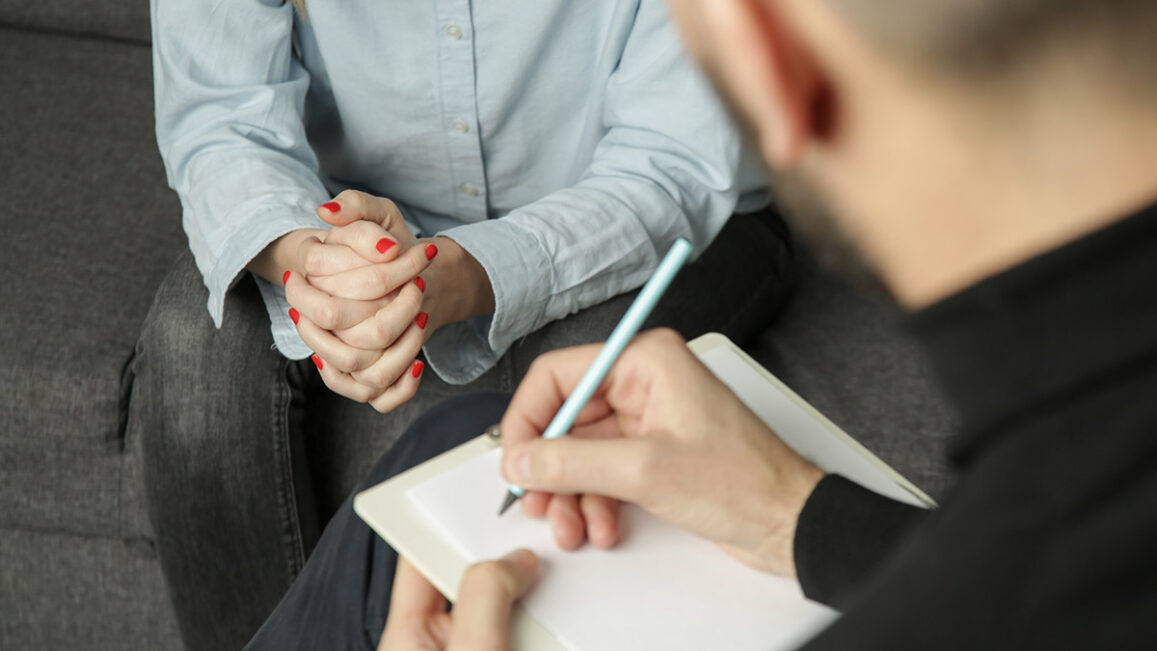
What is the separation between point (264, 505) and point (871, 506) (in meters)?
0.66

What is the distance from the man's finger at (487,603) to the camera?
55 centimetres

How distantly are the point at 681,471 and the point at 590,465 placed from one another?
0.05 metres

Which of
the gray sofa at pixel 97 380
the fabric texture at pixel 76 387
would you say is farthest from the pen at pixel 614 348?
the fabric texture at pixel 76 387

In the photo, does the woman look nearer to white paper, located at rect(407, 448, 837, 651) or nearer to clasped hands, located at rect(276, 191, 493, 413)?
clasped hands, located at rect(276, 191, 493, 413)

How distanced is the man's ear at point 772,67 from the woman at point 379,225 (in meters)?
0.58

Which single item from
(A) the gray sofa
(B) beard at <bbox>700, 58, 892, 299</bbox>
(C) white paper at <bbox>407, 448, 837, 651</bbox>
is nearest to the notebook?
(C) white paper at <bbox>407, 448, 837, 651</bbox>

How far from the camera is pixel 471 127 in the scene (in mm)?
1095

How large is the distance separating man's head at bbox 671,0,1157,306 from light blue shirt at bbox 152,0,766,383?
0.58 m

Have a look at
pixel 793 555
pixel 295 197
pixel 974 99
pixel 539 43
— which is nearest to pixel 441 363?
pixel 295 197

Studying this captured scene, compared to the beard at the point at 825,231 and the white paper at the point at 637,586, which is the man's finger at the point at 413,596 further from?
the beard at the point at 825,231

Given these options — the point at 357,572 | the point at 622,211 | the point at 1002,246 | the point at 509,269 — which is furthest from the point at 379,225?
the point at 1002,246

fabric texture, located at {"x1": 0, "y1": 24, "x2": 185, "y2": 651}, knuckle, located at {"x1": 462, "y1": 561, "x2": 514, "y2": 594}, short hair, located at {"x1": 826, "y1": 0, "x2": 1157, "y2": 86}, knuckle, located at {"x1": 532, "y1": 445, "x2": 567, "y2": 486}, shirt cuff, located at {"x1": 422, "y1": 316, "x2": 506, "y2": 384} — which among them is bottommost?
fabric texture, located at {"x1": 0, "y1": 24, "x2": 185, "y2": 651}

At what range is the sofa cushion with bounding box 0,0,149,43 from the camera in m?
1.54

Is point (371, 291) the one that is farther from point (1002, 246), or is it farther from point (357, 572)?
point (1002, 246)
